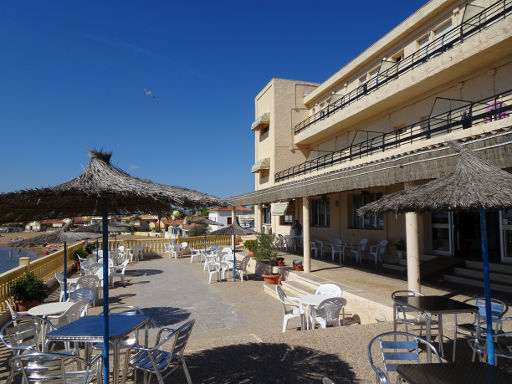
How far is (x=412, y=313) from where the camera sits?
6.12 metres

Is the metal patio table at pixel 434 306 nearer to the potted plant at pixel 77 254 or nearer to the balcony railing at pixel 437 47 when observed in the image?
the balcony railing at pixel 437 47

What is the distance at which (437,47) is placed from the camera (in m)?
12.9

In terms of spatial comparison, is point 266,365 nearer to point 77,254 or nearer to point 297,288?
point 297,288

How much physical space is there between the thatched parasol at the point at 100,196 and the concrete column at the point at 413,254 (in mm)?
4698

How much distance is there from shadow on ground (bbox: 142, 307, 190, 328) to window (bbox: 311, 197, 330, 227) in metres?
11.0

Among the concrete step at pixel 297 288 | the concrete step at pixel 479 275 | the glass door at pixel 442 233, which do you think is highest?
the glass door at pixel 442 233

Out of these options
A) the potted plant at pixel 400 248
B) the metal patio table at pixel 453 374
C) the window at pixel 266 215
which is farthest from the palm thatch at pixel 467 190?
the window at pixel 266 215

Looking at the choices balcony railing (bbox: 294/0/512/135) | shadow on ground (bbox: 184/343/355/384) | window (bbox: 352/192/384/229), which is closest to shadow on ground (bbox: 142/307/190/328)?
shadow on ground (bbox: 184/343/355/384)

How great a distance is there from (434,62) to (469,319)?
363 inches

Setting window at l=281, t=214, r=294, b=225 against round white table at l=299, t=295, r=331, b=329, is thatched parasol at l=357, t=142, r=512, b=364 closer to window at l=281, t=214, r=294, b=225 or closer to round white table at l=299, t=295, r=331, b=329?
round white table at l=299, t=295, r=331, b=329

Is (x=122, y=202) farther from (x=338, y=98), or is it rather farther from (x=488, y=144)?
(x=338, y=98)

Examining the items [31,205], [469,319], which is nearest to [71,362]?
[31,205]

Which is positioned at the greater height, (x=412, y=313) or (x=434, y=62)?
(x=434, y=62)

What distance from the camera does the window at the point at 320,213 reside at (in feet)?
60.1
